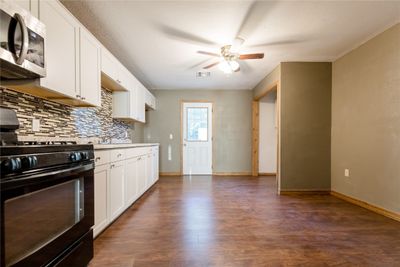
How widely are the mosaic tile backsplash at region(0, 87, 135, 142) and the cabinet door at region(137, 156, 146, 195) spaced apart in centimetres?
67

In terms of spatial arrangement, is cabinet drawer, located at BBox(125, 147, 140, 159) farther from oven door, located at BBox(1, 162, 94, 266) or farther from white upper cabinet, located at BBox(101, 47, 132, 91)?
oven door, located at BBox(1, 162, 94, 266)

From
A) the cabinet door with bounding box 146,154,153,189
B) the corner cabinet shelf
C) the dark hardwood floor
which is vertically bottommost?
the dark hardwood floor

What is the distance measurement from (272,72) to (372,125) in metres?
2.00

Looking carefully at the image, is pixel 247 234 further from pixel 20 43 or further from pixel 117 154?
pixel 20 43

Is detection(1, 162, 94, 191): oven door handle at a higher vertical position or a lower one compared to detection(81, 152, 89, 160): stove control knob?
lower

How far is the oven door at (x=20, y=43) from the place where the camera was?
1285mm

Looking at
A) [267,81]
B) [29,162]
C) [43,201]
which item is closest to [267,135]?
[267,81]

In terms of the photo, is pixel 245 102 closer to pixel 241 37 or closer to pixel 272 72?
pixel 272 72

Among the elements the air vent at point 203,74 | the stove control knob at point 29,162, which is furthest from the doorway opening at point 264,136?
the stove control knob at point 29,162

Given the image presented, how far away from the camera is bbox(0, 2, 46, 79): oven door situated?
1.29 m

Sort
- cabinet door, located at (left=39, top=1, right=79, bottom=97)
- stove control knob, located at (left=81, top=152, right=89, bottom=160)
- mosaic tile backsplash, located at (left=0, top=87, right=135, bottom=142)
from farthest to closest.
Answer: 1. mosaic tile backsplash, located at (left=0, top=87, right=135, bottom=142)
2. cabinet door, located at (left=39, top=1, right=79, bottom=97)
3. stove control knob, located at (left=81, top=152, right=89, bottom=160)

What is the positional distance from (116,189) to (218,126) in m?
3.83

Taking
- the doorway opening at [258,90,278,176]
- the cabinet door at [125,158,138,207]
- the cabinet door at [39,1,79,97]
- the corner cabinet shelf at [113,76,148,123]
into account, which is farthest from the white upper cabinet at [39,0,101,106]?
the doorway opening at [258,90,278,176]

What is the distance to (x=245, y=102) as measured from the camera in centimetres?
604
